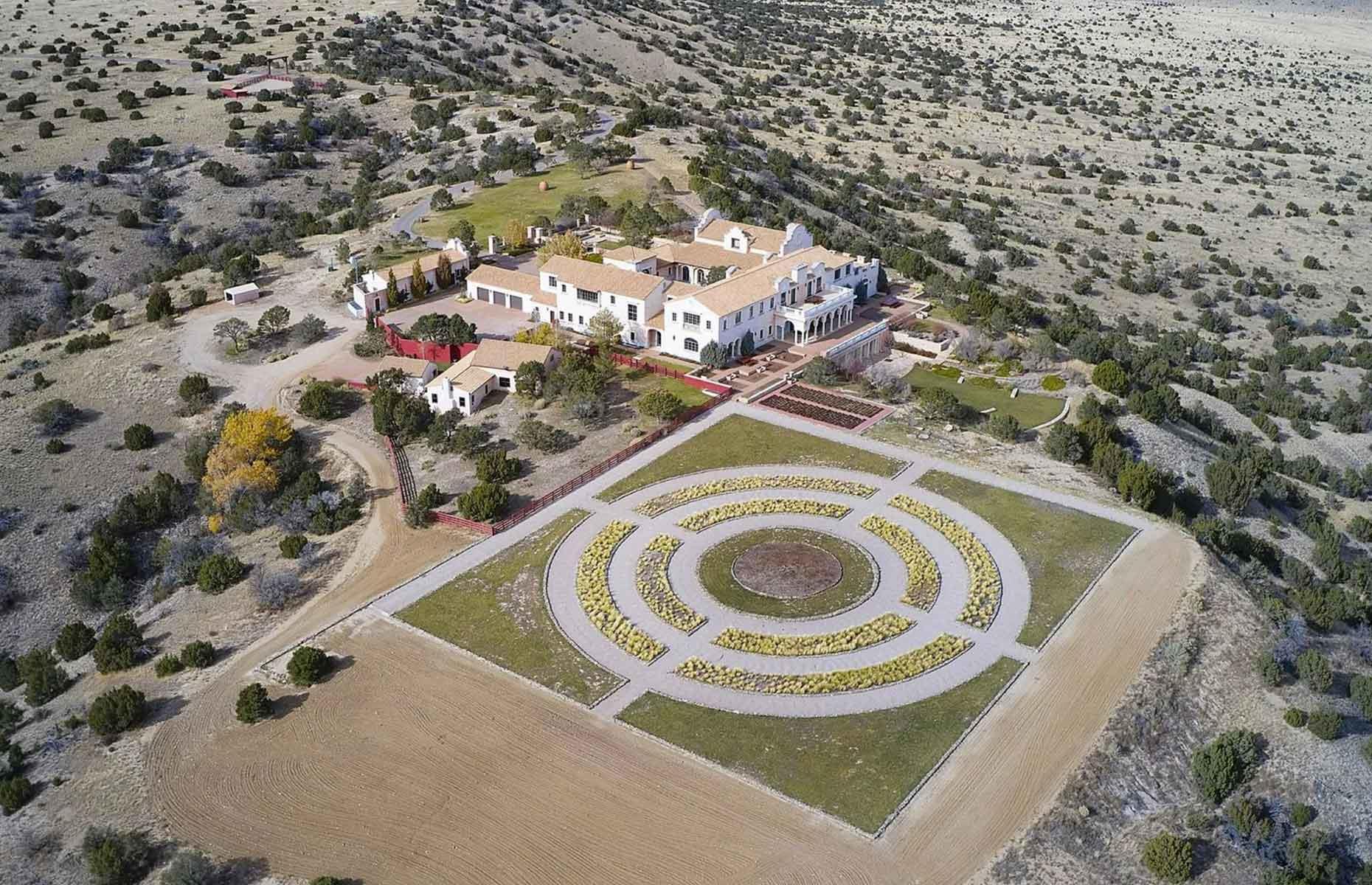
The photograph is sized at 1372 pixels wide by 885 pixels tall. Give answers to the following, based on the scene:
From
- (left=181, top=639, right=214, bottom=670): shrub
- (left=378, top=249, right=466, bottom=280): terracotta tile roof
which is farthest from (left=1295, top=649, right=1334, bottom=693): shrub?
(left=378, top=249, right=466, bottom=280): terracotta tile roof

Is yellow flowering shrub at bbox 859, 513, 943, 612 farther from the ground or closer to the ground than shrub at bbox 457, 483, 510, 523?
farther from the ground

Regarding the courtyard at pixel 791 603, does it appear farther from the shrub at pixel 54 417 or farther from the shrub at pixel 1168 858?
the shrub at pixel 54 417

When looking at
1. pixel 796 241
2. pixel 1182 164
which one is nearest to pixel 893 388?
pixel 796 241

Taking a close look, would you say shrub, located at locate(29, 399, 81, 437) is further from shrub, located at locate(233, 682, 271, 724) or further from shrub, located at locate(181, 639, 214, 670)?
shrub, located at locate(233, 682, 271, 724)

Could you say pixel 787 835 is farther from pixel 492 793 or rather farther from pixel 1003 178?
pixel 1003 178

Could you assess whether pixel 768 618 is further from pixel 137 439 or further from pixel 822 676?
pixel 137 439

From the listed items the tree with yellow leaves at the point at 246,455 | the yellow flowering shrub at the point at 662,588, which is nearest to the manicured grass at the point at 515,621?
the yellow flowering shrub at the point at 662,588

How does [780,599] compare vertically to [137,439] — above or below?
above

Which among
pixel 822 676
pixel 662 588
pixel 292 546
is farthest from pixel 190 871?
pixel 822 676
